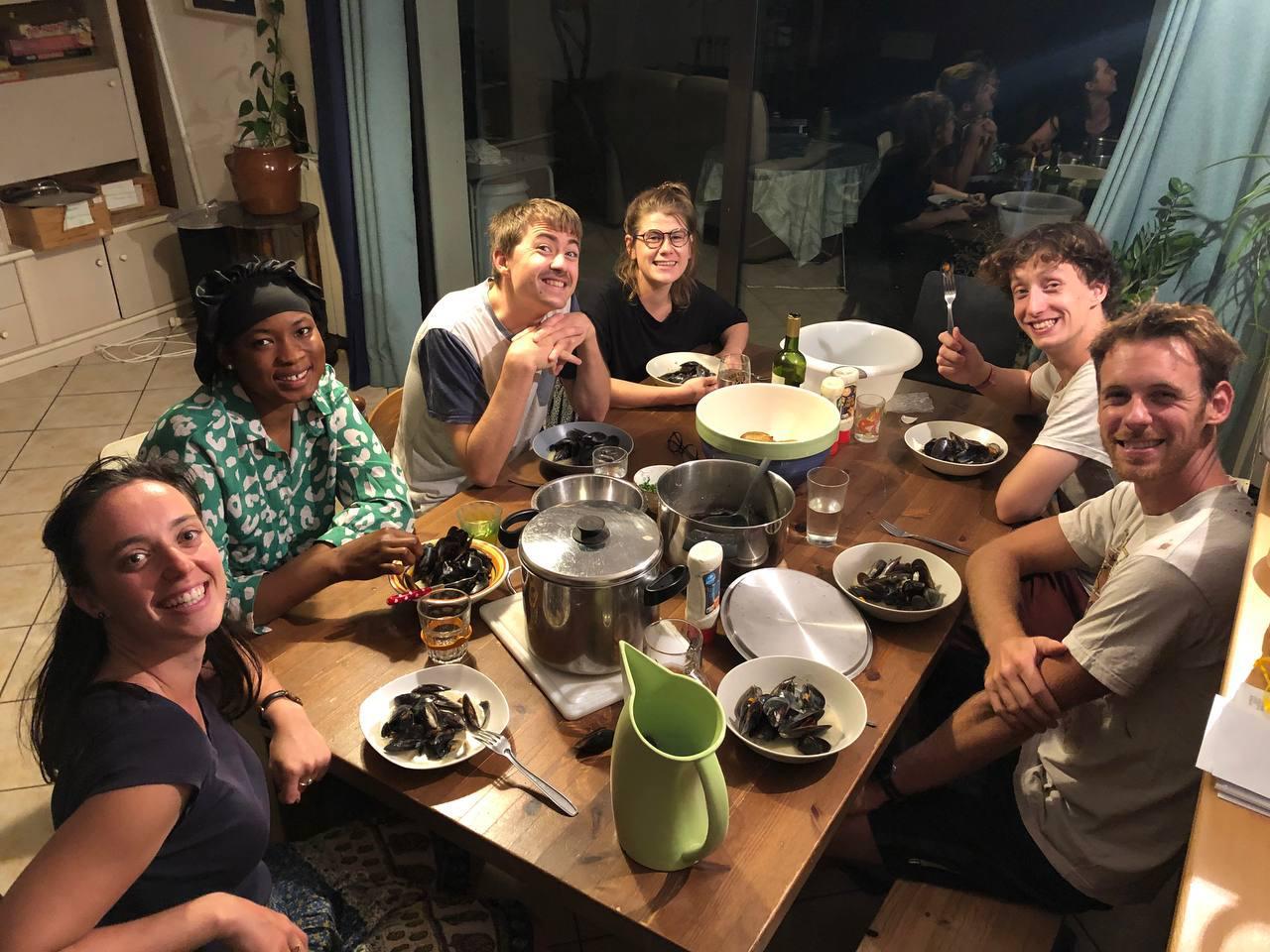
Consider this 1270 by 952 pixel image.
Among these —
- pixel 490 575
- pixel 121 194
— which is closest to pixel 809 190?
pixel 490 575

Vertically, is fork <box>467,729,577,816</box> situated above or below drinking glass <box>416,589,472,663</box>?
below

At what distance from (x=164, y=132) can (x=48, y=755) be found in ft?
14.9

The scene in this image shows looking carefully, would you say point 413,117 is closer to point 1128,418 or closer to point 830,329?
point 830,329

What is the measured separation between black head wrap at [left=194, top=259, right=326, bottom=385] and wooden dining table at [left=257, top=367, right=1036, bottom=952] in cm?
46

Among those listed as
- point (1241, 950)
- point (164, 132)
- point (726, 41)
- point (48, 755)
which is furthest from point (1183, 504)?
point (164, 132)

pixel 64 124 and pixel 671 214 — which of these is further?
pixel 64 124

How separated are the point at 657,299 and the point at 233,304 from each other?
4.36ft

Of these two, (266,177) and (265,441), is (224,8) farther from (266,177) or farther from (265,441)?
(265,441)

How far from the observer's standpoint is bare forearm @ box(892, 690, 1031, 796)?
5.08 feet

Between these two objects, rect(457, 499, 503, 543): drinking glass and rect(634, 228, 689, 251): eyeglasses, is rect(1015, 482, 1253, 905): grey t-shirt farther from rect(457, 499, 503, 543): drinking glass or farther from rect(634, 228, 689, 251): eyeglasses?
rect(634, 228, 689, 251): eyeglasses

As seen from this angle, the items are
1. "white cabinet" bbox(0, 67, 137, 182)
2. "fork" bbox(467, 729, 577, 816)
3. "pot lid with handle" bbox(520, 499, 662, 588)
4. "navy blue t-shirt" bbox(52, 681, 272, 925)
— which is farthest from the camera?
"white cabinet" bbox(0, 67, 137, 182)

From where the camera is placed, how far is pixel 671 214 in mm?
2561

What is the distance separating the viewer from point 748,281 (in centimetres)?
410

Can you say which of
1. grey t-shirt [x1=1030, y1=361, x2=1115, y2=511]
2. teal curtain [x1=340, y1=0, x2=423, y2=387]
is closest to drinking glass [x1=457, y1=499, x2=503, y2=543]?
grey t-shirt [x1=1030, y1=361, x2=1115, y2=511]
